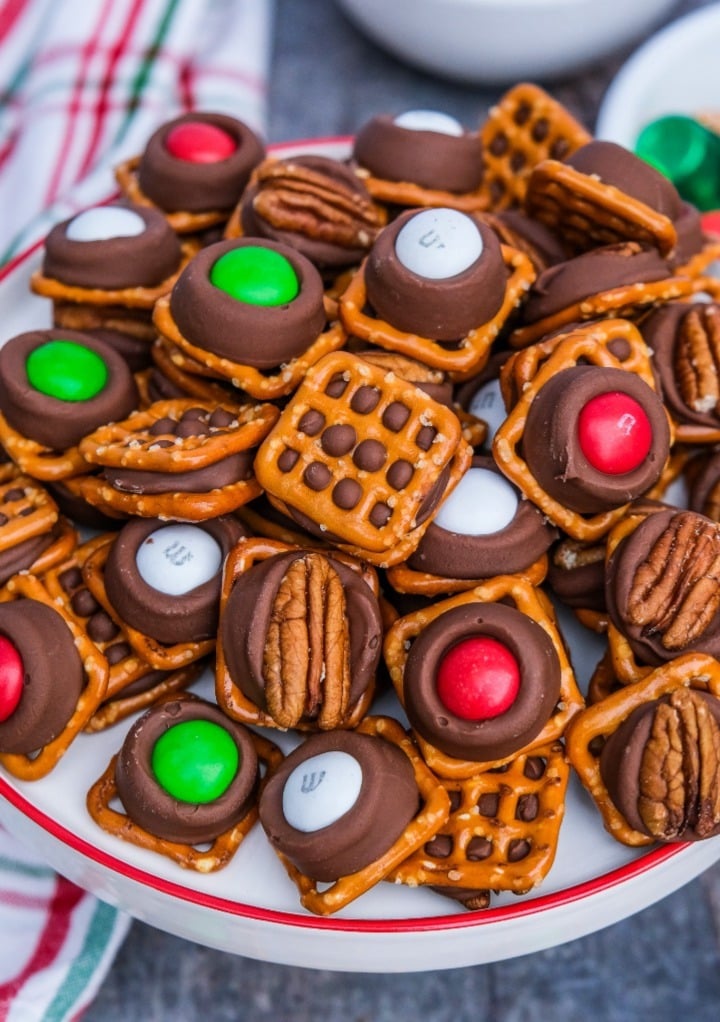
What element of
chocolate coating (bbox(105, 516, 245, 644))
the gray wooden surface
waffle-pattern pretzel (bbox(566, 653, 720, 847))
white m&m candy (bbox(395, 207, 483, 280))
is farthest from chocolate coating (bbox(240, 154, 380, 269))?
the gray wooden surface

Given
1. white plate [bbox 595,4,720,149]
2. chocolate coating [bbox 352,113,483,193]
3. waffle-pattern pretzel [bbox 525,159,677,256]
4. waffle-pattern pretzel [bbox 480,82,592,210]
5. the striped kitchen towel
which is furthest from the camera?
the striped kitchen towel

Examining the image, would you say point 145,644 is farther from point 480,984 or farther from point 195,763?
point 480,984

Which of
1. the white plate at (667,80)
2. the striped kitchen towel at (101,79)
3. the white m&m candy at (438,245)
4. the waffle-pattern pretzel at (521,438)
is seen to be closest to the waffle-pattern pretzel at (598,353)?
the waffle-pattern pretzel at (521,438)

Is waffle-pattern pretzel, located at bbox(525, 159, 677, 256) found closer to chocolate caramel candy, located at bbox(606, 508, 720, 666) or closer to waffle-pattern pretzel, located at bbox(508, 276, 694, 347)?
waffle-pattern pretzel, located at bbox(508, 276, 694, 347)

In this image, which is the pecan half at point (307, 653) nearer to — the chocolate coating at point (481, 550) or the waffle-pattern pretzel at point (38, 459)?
the chocolate coating at point (481, 550)

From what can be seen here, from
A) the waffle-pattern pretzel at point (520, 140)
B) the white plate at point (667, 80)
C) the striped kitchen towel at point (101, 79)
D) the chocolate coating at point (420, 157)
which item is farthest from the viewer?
the striped kitchen towel at point (101, 79)

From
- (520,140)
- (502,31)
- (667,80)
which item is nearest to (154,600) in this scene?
(520,140)
